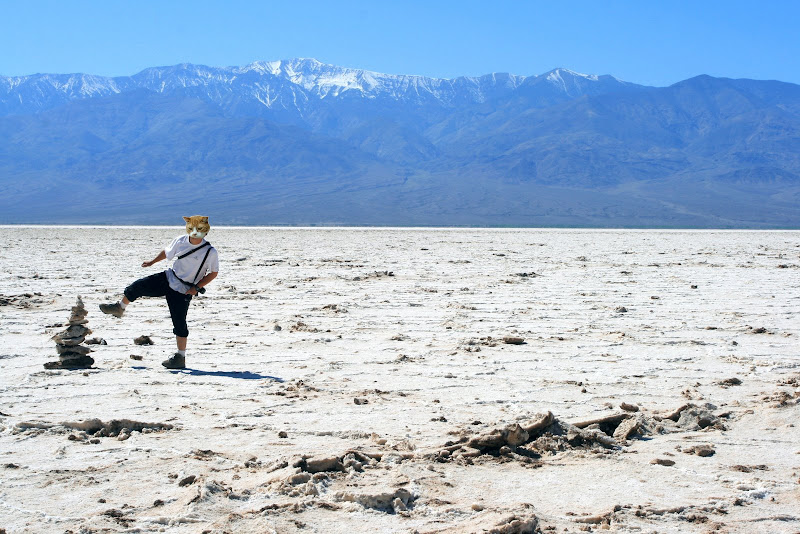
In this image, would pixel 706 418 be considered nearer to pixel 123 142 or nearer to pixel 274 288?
pixel 274 288

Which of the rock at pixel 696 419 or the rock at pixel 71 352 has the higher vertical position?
the rock at pixel 71 352

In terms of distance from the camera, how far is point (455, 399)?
196 inches

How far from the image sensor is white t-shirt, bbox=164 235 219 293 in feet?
19.7

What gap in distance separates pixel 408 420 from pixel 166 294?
2469 millimetres

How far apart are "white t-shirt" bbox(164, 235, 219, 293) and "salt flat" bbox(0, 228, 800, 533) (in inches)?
23.5

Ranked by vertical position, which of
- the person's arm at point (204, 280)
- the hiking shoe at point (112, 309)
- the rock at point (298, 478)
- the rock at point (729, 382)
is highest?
the person's arm at point (204, 280)

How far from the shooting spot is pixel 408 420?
4.52m

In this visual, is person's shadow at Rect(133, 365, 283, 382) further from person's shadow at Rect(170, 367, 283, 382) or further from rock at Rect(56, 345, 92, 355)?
rock at Rect(56, 345, 92, 355)

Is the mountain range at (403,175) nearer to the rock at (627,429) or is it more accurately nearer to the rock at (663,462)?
the rock at (627,429)

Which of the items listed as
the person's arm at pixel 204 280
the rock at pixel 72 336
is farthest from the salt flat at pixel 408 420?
the person's arm at pixel 204 280

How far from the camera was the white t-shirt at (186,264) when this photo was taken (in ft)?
19.7

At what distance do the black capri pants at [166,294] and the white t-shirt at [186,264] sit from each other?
0.19ft

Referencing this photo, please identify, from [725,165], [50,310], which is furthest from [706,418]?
[725,165]

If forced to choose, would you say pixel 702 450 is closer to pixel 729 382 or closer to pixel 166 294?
pixel 729 382
